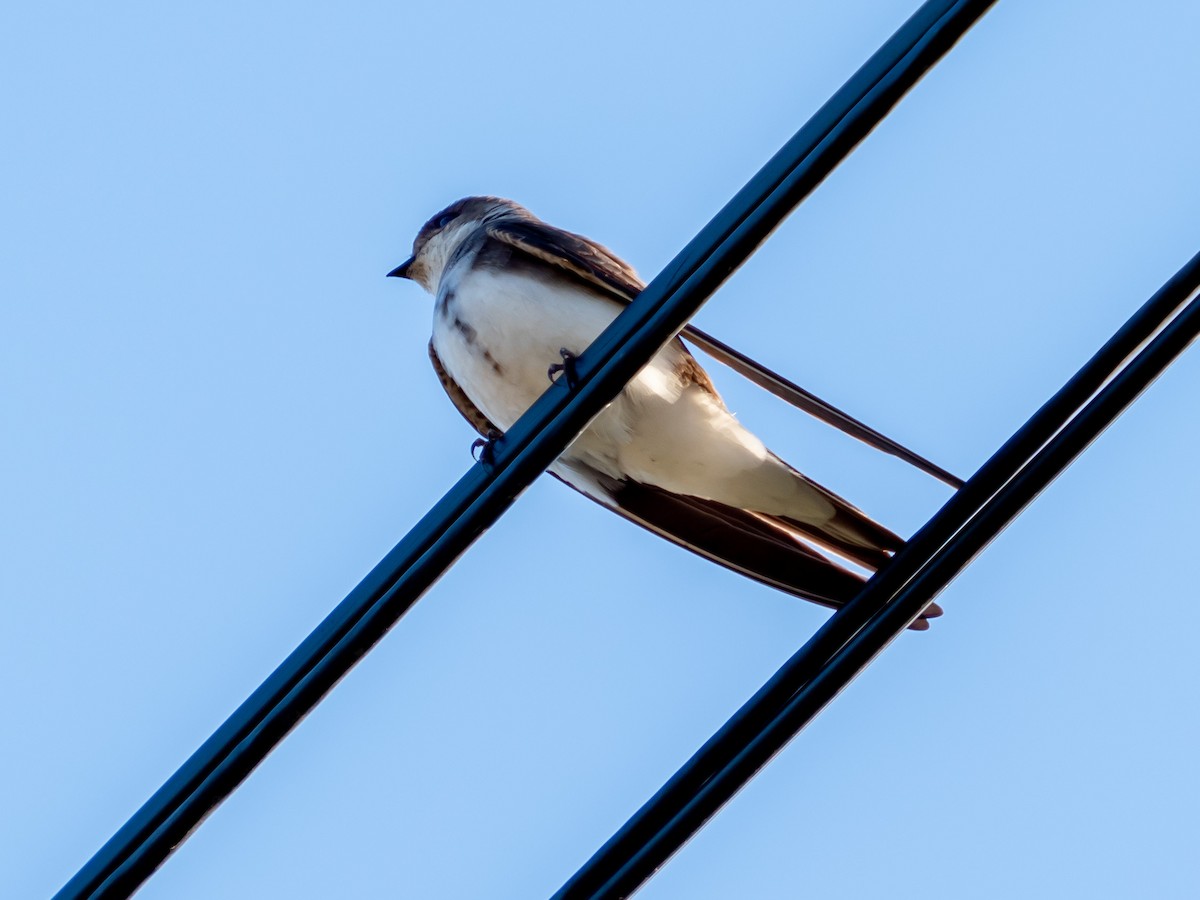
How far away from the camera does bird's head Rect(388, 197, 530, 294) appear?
693 centimetres

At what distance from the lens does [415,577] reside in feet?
10.2

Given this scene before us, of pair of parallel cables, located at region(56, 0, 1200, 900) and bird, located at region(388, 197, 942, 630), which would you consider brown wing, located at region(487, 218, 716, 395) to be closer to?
bird, located at region(388, 197, 942, 630)

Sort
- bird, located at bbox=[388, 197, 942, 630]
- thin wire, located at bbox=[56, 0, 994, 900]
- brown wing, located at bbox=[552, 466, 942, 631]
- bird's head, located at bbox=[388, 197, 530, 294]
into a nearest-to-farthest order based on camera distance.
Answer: thin wire, located at bbox=[56, 0, 994, 900], brown wing, located at bbox=[552, 466, 942, 631], bird, located at bbox=[388, 197, 942, 630], bird's head, located at bbox=[388, 197, 530, 294]

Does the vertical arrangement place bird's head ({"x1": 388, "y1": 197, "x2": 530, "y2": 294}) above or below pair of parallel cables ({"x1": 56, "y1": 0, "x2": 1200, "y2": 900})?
above

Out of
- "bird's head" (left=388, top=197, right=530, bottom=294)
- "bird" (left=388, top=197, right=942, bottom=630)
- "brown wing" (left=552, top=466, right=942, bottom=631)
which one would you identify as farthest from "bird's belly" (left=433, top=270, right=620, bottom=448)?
"bird's head" (left=388, top=197, right=530, bottom=294)

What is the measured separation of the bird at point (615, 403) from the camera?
18.1 feet

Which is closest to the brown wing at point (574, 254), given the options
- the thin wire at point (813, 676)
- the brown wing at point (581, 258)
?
the brown wing at point (581, 258)

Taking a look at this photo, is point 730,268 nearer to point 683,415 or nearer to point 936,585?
point 936,585

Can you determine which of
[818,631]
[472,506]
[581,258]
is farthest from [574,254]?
[818,631]

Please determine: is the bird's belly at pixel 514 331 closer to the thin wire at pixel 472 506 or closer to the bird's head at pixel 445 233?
the bird's head at pixel 445 233

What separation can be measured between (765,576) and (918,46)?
8.62 ft

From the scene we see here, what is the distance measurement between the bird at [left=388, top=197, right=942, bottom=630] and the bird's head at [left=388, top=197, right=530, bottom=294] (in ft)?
2.67

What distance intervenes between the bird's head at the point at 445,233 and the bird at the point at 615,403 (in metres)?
0.81

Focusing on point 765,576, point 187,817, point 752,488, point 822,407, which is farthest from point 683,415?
point 187,817
